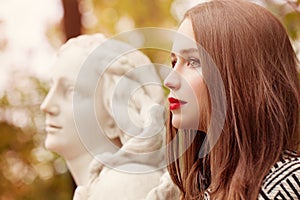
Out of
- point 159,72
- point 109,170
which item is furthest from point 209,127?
point 159,72

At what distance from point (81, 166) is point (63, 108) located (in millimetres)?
200

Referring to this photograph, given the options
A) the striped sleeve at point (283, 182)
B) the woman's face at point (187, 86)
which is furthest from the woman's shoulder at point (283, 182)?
the woman's face at point (187, 86)

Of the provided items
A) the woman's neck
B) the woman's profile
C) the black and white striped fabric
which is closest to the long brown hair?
the black and white striped fabric

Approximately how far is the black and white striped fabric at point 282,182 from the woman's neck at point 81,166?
82cm

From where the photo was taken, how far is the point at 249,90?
5.47ft

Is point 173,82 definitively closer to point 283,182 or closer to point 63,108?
point 283,182

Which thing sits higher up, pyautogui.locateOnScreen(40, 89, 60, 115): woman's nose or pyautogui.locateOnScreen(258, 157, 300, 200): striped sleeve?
pyautogui.locateOnScreen(258, 157, 300, 200): striped sleeve

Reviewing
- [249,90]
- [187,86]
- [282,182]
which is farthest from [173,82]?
[282,182]

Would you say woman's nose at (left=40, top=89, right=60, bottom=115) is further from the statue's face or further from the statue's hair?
the statue's hair

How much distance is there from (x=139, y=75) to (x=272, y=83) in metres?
0.68

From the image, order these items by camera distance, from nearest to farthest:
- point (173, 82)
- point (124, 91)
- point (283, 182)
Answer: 1. point (283, 182)
2. point (173, 82)
3. point (124, 91)

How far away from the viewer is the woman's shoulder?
5.21 feet

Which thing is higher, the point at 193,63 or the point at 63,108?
the point at 193,63

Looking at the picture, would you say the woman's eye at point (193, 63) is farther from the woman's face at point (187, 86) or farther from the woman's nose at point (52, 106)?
the woman's nose at point (52, 106)
